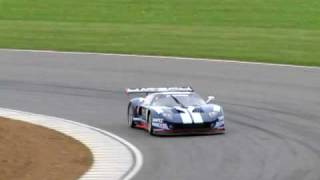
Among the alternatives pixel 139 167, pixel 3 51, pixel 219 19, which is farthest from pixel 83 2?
pixel 139 167

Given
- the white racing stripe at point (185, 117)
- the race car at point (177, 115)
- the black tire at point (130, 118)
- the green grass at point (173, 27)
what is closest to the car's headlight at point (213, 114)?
the race car at point (177, 115)

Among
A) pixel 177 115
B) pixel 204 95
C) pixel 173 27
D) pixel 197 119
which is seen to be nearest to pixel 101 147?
pixel 177 115

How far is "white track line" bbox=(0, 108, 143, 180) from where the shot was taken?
1667 cm

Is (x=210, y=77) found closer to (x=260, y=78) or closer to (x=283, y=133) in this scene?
(x=260, y=78)

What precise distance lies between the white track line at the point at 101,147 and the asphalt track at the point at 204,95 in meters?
0.34

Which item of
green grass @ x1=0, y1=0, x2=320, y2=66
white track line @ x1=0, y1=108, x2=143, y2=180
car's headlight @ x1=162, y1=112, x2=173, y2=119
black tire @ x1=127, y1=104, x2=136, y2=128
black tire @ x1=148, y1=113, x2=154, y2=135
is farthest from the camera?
green grass @ x1=0, y1=0, x2=320, y2=66

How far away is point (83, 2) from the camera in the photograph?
2055 inches

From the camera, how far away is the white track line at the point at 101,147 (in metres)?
16.7

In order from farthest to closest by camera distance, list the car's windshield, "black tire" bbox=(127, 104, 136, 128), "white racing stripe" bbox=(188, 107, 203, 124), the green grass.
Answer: the green grass < "black tire" bbox=(127, 104, 136, 128) < the car's windshield < "white racing stripe" bbox=(188, 107, 203, 124)

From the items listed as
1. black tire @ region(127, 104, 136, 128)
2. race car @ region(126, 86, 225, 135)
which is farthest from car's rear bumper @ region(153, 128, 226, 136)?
black tire @ region(127, 104, 136, 128)

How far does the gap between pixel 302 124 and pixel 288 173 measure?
248 inches

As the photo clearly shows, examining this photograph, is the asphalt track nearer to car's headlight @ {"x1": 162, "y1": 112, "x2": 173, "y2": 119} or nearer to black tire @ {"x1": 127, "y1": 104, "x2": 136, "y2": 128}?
black tire @ {"x1": 127, "y1": 104, "x2": 136, "y2": 128}

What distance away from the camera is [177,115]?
69.7 feet

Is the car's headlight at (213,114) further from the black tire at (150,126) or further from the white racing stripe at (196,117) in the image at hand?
the black tire at (150,126)
